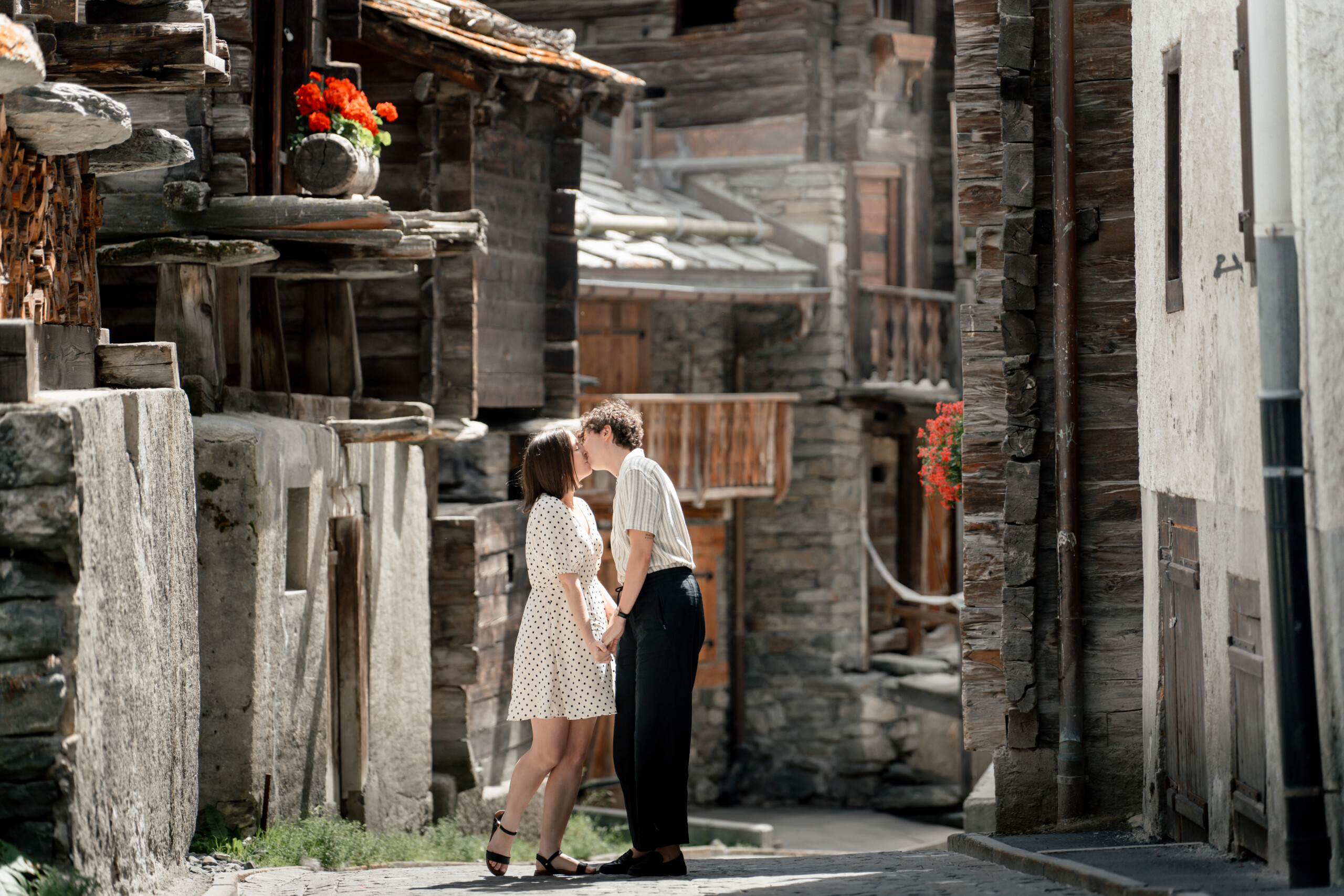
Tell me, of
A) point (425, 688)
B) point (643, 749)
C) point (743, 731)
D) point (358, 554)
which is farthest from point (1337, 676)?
point (743, 731)

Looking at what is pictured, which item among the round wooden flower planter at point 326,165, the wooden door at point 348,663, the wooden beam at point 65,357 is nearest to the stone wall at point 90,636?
the wooden beam at point 65,357

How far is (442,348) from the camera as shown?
36.3 ft

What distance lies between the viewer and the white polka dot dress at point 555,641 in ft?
18.8

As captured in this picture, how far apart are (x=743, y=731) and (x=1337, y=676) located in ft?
43.1

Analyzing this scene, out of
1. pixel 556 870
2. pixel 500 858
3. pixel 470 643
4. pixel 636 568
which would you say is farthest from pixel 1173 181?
pixel 470 643

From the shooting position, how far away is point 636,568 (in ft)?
18.2

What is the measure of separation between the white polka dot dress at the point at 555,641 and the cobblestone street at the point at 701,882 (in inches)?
24.7

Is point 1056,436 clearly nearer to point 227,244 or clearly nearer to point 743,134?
point 227,244

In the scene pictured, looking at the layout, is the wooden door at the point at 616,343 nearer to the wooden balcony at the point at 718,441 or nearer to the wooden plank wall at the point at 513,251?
the wooden balcony at the point at 718,441

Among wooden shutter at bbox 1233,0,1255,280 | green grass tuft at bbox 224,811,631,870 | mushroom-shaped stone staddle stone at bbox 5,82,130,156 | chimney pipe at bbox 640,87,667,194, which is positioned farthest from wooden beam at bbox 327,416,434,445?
chimney pipe at bbox 640,87,667,194

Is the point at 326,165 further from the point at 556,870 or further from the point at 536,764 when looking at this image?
the point at 556,870

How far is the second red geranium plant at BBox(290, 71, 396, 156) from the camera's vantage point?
830 centimetres

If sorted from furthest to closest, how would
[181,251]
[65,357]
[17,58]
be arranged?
[181,251] < [65,357] < [17,58]

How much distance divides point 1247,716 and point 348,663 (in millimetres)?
5329
